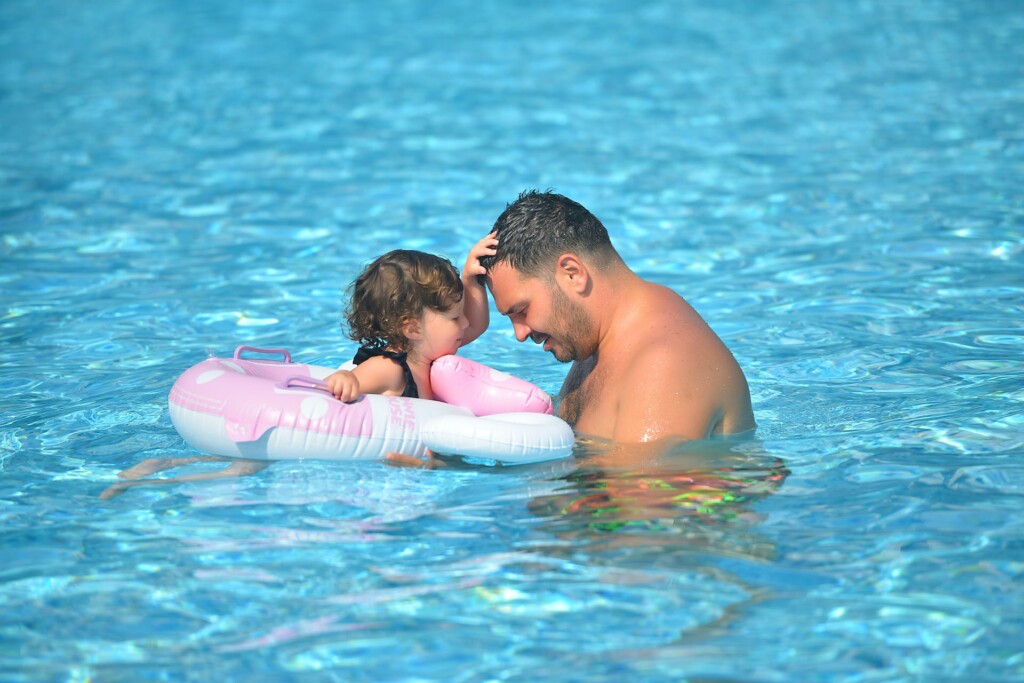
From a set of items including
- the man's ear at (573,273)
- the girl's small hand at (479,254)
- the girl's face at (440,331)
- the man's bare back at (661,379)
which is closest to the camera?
the man's bare back at (661,379)

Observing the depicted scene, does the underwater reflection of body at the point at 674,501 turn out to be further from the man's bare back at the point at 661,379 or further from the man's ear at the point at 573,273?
the man's ear at the point at 573,273

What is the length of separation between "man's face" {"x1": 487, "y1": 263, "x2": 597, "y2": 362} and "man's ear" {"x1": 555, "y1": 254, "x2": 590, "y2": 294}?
40mm

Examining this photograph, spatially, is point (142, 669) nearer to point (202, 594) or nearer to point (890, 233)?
point (202, 594)

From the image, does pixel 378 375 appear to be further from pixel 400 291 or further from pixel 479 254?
pixel 479 254

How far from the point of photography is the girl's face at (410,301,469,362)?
4.72 m

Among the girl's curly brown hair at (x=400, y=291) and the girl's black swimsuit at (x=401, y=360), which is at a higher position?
the girl's curly brown hair at (x=400, y=291)

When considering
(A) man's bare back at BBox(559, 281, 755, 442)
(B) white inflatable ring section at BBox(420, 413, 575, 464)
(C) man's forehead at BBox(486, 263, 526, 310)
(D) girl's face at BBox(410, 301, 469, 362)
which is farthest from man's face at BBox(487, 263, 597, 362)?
(B) white inflatable ring section at BBox(420, 413, 575, 464)

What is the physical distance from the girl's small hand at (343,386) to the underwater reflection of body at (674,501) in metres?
0.83

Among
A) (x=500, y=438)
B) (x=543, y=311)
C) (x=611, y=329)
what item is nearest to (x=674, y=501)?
(x=500, y=438)

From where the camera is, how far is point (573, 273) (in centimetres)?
448

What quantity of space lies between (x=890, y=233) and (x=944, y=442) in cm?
351

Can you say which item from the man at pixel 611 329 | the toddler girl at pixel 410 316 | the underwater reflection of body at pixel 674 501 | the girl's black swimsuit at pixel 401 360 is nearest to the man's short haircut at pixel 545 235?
the man at pixel 611 329

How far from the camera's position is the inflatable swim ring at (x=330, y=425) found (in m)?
4.29

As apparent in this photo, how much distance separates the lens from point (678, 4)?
56.2ft
